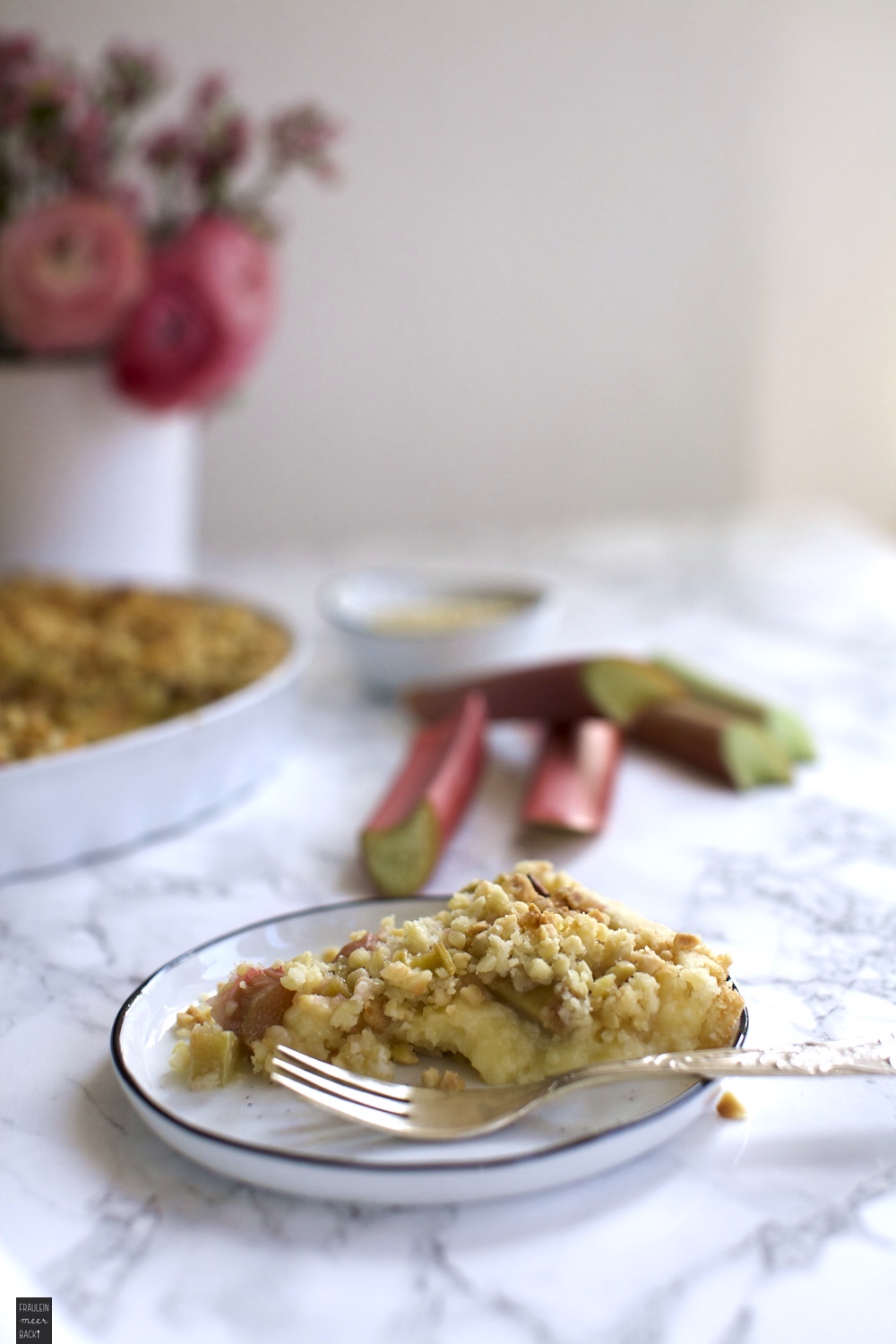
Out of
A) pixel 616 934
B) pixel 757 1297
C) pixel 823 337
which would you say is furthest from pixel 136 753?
pixel 823 337

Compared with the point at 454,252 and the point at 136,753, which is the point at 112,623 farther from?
the point at 454,252

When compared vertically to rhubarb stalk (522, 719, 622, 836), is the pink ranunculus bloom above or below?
above

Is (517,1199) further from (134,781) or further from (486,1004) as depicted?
(134,781)

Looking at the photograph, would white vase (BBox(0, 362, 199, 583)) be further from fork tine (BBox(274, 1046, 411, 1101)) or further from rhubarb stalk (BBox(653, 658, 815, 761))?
fork tine (BBox(274, 1046, 411, 1101))

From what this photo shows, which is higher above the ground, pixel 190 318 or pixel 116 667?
pixel 190 318

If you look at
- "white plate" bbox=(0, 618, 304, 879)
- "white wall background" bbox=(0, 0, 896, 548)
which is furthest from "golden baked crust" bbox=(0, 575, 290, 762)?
"white wall background" bbox=(0, 0, 896, 548)

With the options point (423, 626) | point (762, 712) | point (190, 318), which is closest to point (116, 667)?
point (423, 626)
